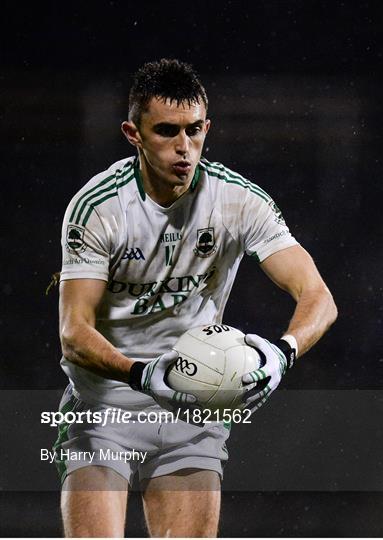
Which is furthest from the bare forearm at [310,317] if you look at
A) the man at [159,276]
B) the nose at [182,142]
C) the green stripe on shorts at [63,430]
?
the green stripe on shorts at [63,430]

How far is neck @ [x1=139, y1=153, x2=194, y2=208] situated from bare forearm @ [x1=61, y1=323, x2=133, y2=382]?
28 centimetres

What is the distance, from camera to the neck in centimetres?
194

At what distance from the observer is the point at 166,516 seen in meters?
1.88

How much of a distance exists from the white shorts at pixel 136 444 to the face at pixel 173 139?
45cm

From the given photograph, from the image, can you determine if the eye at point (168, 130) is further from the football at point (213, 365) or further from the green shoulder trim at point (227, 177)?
the football at point (213, 365)

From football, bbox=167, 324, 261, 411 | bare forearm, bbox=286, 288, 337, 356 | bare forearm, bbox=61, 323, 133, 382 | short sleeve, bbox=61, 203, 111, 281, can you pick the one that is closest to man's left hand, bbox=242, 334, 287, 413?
football, bbox=167, 324, 261, 411

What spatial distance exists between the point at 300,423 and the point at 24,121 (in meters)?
0.92

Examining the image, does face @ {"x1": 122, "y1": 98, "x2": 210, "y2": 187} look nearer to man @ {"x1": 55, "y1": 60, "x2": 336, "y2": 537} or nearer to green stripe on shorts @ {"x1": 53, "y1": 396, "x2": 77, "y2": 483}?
man @ {"x1": 55, "y1": 60, "x2": 336, "y2": 537}

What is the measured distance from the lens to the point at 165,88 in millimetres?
1931

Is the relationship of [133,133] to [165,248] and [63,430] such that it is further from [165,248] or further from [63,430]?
[63,430]

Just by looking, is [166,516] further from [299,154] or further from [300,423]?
[299,154]

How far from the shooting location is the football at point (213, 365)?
67.7 inches

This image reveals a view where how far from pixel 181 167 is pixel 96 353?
14.8 inches

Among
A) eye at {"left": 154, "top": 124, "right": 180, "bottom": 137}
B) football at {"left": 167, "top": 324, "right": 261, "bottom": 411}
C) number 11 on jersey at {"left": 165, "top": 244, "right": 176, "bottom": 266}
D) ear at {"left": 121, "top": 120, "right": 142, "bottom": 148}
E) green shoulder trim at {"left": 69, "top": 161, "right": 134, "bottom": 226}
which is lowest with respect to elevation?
football at {"left": 167, "top": 324, "right": 261, "bottom": 411}
